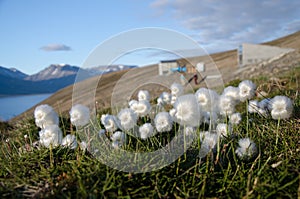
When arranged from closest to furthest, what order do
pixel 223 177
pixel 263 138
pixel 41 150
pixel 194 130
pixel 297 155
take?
pixel 223 177 → pixel 297 155 → pixel 41 150 → pixel 263 138 → pixel 194 130

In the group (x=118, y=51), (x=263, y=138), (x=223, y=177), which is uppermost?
(x=118, y=51)

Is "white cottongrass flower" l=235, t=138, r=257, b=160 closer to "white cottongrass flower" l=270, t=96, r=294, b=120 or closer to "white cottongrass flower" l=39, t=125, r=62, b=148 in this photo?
"white cottongrass flower" l=270, t=96, r=294, b=120

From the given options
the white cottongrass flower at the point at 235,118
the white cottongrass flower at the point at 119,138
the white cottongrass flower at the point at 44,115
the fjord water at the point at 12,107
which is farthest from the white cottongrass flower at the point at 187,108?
the fjord water at the point at 12,107

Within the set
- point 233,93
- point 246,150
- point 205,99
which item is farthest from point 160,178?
point 233,93

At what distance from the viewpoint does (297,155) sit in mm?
2625

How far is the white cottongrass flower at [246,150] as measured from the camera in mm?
2689

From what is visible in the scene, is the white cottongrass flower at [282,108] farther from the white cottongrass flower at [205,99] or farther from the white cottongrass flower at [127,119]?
the white cottongrass flower at [127,119]

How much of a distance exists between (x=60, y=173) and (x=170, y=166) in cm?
93

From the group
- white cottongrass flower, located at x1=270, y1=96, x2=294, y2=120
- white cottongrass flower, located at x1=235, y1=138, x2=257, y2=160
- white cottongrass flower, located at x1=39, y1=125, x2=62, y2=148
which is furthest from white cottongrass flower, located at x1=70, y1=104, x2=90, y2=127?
white cottongrass flower, located at x1=270, y1=96, x2=294, y2=120

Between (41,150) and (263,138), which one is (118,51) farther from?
(263,138)

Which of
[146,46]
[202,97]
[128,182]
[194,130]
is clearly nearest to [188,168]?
[128,182]

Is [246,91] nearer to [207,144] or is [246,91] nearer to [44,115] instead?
[207,144]

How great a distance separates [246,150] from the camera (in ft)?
8.80

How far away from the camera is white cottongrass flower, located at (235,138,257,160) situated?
2689mm
